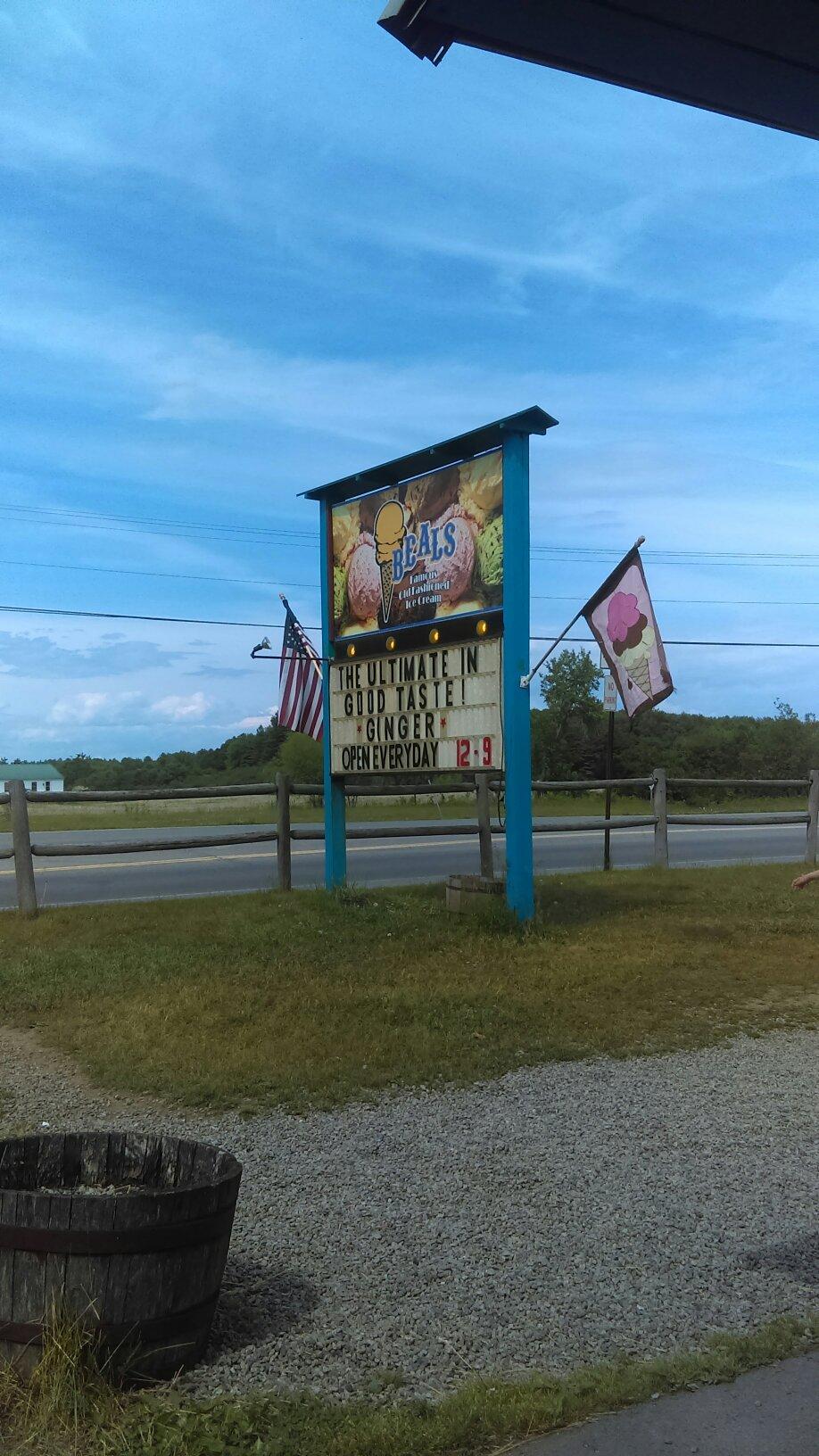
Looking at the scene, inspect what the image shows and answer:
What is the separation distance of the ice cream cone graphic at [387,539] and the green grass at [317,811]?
31.6 ft

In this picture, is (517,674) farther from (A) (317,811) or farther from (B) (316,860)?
(A) (317,811)

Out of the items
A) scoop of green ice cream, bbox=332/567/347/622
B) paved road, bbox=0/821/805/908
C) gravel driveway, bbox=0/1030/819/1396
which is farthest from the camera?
paved road, bbox=0/821/805/908

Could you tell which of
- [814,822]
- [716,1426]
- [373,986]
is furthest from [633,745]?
[716,1426]

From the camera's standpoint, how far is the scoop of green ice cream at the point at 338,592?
13.2m

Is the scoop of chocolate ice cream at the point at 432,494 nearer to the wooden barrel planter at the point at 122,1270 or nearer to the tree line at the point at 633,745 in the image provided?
the wooden barrel planter at the point at 122,1270

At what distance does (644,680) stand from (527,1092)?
212 inches

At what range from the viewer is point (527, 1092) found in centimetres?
632

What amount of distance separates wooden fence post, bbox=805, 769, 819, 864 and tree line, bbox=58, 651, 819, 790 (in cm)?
2874

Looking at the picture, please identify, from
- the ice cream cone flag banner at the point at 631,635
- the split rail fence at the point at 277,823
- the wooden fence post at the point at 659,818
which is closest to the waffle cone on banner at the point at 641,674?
the ice cream cone flag banner at the point at 631,635

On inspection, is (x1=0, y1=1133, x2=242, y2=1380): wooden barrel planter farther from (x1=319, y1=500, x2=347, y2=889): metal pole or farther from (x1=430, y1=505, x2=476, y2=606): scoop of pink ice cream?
(x1=319, y1=500, x2=347, y2=889): metal pole

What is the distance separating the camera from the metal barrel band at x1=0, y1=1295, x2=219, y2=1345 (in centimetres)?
324

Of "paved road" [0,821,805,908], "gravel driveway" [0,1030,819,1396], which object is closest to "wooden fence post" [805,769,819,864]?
"paved road" [0,821,805,908]

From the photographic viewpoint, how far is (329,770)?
43.7 ft

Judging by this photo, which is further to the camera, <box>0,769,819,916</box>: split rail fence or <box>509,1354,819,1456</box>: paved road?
<box>0,769,819,916</box>: split rail fence
